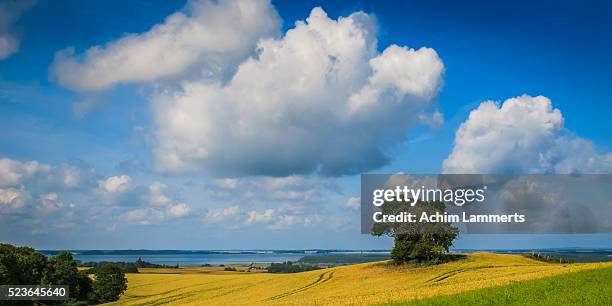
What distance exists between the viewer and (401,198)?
82.6 meters

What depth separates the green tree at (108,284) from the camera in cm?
10856

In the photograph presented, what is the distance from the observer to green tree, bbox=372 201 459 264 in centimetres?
7988

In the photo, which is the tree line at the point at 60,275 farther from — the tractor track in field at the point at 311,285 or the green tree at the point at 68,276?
the tractor track in field at the point at 311,285

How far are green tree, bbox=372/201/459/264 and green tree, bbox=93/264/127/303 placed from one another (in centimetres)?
5834

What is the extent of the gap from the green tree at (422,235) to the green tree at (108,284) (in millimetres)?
58343

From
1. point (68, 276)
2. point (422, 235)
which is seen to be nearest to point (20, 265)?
point (68, 276)

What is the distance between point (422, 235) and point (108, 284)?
6418 cm

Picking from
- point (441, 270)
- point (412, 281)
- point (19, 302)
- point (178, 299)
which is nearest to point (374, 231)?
point (441, 270)

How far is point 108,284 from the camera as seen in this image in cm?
10938

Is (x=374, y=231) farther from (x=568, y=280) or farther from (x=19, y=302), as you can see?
(x=19, y=302)

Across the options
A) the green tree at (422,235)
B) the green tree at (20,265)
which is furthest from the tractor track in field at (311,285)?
the green tree at (20,265)

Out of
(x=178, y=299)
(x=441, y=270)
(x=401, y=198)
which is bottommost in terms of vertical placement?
(x=178, y=299)

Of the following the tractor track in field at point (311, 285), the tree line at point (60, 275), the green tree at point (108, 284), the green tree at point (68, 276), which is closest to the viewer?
the tractor track in field at point (311, 285)

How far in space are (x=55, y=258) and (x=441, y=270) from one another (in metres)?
64.1
